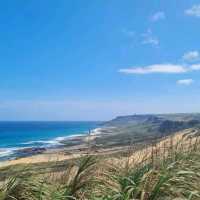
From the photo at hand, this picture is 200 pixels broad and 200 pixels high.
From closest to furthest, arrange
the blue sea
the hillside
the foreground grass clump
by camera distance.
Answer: the foreground grass clump → the hillside → the blue sea

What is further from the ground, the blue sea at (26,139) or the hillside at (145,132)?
the hillside at (145,132)

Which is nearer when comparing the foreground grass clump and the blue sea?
the foreground grass clump

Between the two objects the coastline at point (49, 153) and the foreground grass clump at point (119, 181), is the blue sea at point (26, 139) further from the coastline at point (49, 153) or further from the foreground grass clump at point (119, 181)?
the foreground grass clump at point (119, 181)

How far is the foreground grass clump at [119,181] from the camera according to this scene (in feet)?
13.4

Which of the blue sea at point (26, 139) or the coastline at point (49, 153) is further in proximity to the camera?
the blue sea at point (26, 139)

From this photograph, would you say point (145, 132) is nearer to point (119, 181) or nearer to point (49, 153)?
point (49, 153)

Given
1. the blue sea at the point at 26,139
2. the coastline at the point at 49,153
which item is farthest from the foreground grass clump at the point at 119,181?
the blue sea at the point at 26,139

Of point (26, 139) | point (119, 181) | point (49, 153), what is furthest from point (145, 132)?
point (26, 139)

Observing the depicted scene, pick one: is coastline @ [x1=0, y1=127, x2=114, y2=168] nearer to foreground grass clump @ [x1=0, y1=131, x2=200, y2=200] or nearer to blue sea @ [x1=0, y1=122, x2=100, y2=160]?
foreground grass clump @ [x1=0, y1=131, x2=200, y2=200]

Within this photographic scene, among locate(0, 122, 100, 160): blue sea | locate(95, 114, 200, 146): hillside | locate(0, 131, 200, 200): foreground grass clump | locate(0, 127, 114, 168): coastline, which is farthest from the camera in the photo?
locate(0, 122, 100, 160): blue sea

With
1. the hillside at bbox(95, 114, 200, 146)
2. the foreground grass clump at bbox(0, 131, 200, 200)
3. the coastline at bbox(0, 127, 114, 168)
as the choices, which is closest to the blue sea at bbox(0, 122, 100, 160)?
the coastline at bbox(0, 127, 114, 168)

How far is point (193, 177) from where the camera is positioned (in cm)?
464

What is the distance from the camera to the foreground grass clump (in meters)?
4.07

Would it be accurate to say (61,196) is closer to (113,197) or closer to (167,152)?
(113,197)
